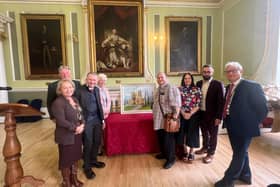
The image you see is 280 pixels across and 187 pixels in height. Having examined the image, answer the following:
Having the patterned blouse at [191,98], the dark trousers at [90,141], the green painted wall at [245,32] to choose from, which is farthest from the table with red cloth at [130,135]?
the green painted wall at [245,32]

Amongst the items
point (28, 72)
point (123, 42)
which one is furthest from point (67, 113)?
point (28, 72)

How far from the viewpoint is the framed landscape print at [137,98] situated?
3331 millimetres

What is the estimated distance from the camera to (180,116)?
271 centimetres

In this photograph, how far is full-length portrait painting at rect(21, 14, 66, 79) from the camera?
5.29m

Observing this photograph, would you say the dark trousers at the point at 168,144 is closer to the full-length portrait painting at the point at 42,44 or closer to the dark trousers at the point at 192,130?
the dark trousers at the point at 192,130

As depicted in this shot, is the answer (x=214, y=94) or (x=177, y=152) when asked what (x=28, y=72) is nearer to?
(x=177, y=152)

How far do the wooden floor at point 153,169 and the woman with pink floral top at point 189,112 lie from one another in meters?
0.38

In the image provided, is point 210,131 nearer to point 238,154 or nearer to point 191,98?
point 191,98

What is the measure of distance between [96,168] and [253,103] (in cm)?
217

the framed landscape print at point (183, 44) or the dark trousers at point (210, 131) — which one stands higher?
the framed landscape print at point (183, 44)

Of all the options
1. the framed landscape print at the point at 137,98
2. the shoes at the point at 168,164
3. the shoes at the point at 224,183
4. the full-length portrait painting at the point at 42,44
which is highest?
the full-length portrait painting at the point at 42,44

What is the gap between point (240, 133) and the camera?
78.0 inches

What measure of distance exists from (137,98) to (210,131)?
131 centimetres

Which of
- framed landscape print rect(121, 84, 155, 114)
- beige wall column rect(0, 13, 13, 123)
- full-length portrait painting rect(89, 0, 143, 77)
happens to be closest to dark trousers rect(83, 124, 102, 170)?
framed landscape print rect(121, 84, 155, 114)
